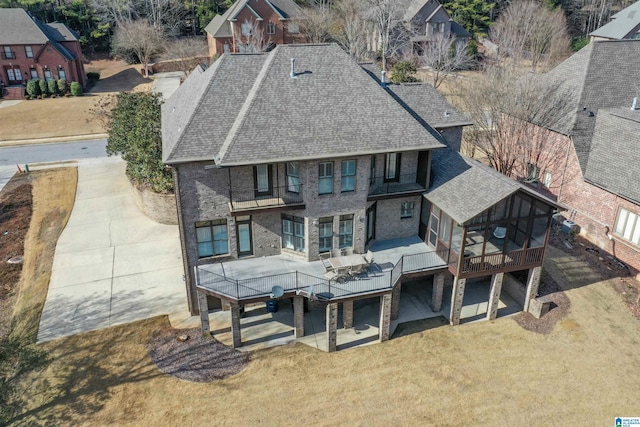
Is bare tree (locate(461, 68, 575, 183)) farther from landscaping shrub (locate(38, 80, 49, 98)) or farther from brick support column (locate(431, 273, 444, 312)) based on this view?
landscaping shrub (locate(38, 80, 49, 98))

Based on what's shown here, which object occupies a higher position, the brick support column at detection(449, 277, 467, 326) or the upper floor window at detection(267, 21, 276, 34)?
the upper floor window at detection(267, 21, 276, 34)

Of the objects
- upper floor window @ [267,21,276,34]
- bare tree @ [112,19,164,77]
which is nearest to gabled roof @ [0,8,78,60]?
bare tree @ [112,19,164,77]

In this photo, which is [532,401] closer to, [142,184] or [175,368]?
[175,368]

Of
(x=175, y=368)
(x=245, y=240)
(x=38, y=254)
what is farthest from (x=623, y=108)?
(x=38, y=254)

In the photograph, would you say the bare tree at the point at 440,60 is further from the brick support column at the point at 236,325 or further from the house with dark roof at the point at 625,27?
the brick support column at the point at 236,325

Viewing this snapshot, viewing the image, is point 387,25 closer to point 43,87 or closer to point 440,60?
point 440,60

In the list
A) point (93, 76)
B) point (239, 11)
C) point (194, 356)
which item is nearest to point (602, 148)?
point (194, 356)
